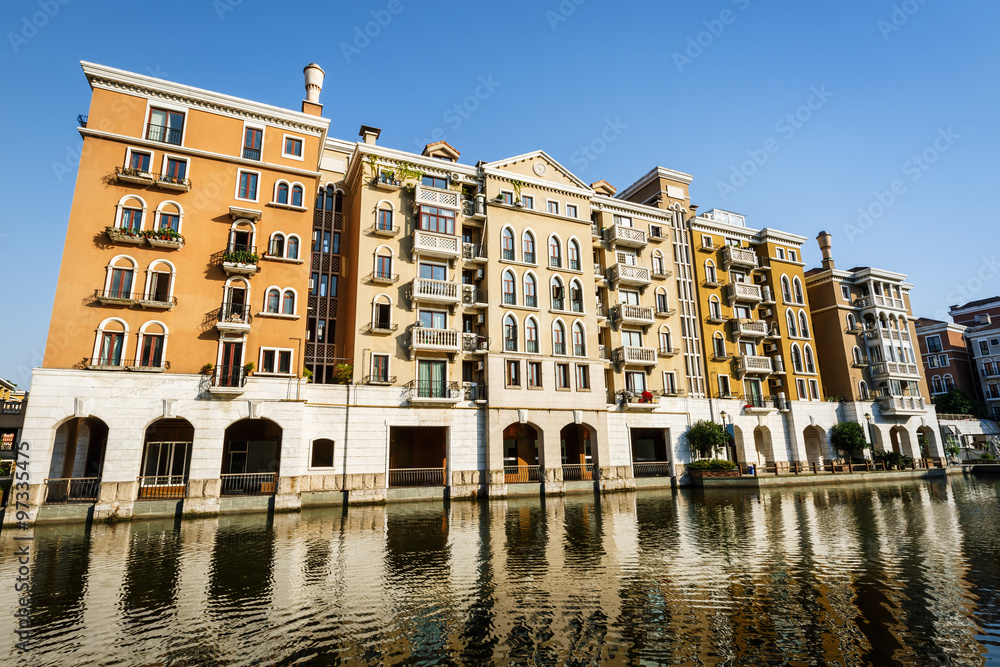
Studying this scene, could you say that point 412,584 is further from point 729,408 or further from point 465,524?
point 729,408

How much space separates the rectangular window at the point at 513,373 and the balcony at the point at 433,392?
3.38 meters

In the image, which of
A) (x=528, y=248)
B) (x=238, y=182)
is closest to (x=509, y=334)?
(x=528, y=248)

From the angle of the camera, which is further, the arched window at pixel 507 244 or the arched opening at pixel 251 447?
the arched window at pixel 507 244

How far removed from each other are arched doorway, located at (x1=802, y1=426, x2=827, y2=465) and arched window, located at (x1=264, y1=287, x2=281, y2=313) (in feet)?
152

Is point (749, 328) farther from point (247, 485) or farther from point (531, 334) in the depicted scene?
point (247, 485)

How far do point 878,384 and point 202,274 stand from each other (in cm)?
6053

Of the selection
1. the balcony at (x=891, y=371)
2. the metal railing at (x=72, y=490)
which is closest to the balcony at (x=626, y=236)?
the balcony at (x=891, y=371)

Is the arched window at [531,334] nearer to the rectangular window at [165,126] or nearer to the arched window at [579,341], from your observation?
the arched window at [579,341]

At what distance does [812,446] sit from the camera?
4944 cm

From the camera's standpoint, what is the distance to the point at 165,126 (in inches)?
1119

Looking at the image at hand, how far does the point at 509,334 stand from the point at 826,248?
135 feet

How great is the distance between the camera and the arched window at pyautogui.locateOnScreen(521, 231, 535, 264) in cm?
3675

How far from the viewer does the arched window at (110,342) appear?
24766mm

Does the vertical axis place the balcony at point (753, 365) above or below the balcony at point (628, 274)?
below
